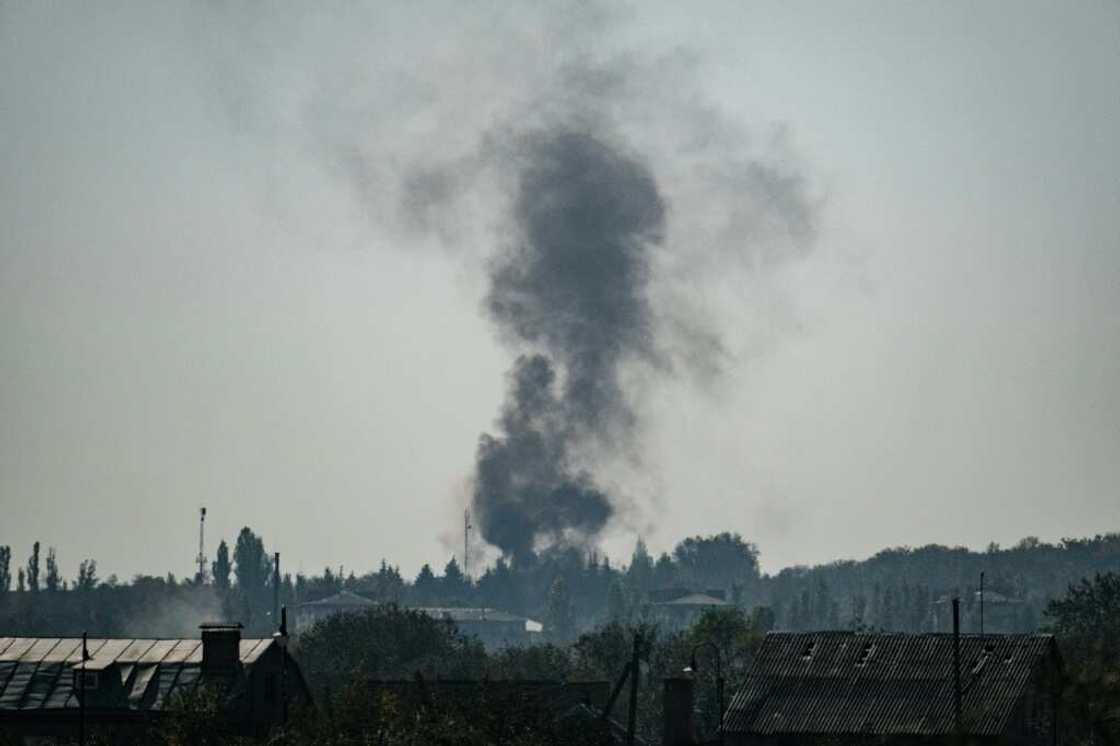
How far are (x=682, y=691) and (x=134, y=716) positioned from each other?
71.4 ft

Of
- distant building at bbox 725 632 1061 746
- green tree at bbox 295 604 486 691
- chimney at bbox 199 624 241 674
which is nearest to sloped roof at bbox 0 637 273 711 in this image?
chimney at bbox 199 624 241 674

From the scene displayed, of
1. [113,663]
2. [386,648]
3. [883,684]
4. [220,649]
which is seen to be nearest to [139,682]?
[113,663]

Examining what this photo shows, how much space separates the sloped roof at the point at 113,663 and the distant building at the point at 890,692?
20422 mm

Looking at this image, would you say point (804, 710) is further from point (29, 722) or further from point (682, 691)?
point (29, 722)

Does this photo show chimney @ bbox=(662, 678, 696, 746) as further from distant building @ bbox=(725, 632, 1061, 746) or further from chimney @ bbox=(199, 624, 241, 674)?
chimney @ bbox=(199, 624, 241, 674)

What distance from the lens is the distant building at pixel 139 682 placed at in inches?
2835

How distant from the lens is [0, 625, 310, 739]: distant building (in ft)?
236

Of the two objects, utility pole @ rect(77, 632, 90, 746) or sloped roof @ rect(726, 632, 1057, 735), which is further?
sloped roof @ rect(726, 632, 1057, 735)

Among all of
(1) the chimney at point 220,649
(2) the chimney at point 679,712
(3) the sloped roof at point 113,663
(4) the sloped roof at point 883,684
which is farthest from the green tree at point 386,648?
(2) the chimney at point 679,712

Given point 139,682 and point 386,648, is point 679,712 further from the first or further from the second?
point 386,648

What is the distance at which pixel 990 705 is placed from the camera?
68.7 m

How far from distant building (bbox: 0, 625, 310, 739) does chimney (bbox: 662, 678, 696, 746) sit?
14103 millimetres

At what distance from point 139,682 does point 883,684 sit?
29574 millimetres

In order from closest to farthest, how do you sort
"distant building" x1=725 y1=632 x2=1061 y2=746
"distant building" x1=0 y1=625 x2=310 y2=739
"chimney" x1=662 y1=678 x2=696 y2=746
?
"chimney" x1=662 y1=678 x2=696 y2=746 → "distant building" x1=725 y1=632 x2=1061 y2=746 → "distant building" x1=0 y1=625 x2=310 y2=739
